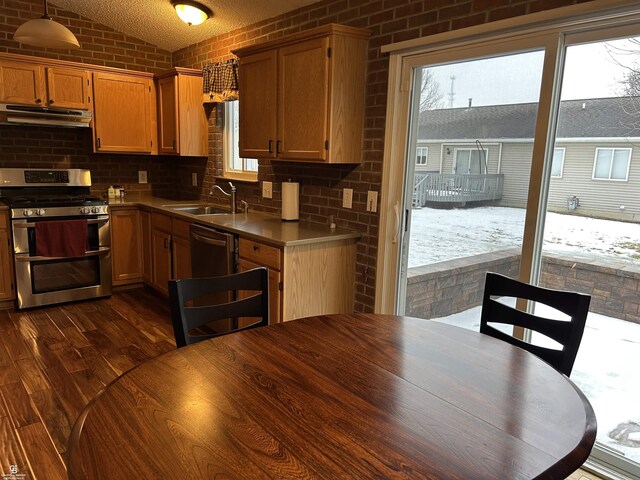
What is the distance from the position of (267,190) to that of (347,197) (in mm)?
928

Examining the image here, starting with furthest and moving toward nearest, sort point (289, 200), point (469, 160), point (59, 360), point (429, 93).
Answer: point (289, 200)
point (59, 360)
point (429, 93)
point (469, 160)

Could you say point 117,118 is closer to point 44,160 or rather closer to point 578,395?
point 44,160

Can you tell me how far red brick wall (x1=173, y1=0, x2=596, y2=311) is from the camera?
7.70 feet

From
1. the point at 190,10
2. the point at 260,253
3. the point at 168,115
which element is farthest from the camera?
the point at 168,115

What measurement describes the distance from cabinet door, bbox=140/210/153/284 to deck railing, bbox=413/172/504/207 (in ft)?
9.17

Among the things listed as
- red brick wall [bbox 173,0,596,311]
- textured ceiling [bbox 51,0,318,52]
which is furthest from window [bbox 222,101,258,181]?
textured ceiling [bbox 51,0,318,52]

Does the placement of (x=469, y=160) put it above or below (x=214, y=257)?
above

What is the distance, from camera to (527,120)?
7.21 ft

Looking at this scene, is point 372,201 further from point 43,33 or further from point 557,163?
point 43,33

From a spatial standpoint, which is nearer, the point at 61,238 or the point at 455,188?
the point at 455,188

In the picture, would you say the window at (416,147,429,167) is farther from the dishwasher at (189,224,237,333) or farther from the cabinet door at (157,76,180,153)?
the cabinet door at (157,76,180,153)

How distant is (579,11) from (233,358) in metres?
1.94

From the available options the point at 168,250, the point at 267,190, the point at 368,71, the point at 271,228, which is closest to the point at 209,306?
the point at 271,228

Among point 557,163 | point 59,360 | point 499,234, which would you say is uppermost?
point 557,163
